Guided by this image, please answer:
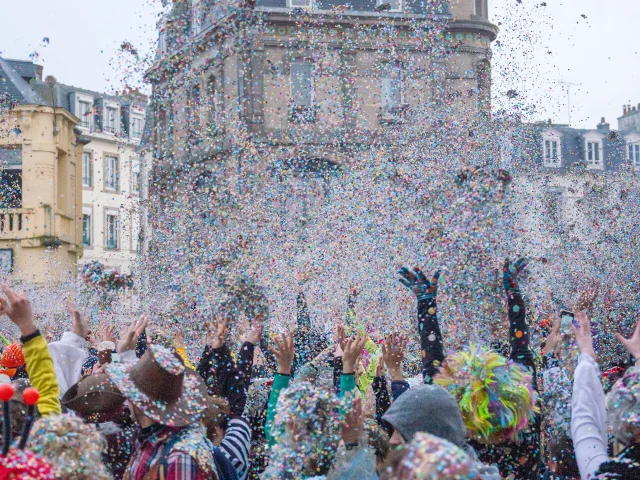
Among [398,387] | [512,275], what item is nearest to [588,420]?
[398,387]

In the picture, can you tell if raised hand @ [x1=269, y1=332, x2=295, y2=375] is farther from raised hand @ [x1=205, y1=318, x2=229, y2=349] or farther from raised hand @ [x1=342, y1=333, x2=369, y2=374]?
raised hand @ [x1=205, y1=318, x2=229, y2=349]

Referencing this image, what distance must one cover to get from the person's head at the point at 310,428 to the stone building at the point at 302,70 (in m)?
17.8

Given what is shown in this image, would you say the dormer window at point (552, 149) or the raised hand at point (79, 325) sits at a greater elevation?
the dormer window at point (552, 149)

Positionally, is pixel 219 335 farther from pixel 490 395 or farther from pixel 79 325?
pixel 490 395

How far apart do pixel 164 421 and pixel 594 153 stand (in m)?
37.6

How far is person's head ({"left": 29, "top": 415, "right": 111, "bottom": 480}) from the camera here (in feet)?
8.97

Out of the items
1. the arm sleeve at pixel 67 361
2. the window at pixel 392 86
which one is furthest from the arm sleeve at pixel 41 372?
the window at pixel 392 86

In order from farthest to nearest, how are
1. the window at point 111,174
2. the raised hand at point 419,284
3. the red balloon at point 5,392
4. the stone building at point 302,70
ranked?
the window at point 111,174 < the stone building at point 302,70 < the raised hand at point 419,284 < the red balloon at point 5,392

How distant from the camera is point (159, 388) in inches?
137

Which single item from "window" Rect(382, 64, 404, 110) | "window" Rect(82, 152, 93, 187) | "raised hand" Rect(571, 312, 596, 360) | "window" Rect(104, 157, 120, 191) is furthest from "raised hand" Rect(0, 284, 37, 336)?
"window" Rect(104, 157, 120, 191)

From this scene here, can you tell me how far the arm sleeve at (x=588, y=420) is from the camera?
3467mm

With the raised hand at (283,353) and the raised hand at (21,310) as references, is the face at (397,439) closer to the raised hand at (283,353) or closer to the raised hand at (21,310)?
the raised hand at (283,353)

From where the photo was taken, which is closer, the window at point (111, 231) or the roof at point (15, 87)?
the roof at point (15, 87)

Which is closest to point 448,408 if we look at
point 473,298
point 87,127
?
point 473,298
